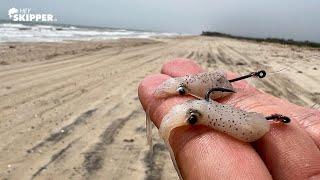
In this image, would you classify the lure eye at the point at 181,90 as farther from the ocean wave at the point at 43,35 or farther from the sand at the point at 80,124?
the ocean wave at the point at 43,35

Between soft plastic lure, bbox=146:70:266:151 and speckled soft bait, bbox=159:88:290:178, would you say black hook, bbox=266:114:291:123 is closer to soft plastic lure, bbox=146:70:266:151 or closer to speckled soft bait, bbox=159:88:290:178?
speckled soft bait, bbox=159:88:290:178

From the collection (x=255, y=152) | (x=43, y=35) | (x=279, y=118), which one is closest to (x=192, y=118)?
(x=255, y=152)

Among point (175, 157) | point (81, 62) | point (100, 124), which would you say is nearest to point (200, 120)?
point (175, 157)

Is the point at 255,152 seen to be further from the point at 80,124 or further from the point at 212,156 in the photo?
the point at 80,124

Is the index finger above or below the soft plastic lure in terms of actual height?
below

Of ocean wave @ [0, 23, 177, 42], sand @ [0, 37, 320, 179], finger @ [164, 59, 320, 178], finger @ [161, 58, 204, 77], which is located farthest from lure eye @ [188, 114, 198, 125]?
ocean wave @ [0, 23, 177, 42]

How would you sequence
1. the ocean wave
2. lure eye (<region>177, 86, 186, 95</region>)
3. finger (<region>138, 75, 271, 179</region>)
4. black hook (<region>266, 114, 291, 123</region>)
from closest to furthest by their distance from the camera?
finger (<region>138, 75, 271, 179</region>)
black hook (<region>266, 114, 291, 123</region>)
lure eye (<region>177, 86, 186, 95</region>)
the ocean wave

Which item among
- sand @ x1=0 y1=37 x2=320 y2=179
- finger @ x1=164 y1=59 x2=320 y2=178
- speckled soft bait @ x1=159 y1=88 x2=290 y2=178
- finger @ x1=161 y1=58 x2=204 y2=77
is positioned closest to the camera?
finger @ x1=164 y1=59 x2=320 y2=178

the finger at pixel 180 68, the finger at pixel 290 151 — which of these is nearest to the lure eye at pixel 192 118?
the finger at pixel 290 151
